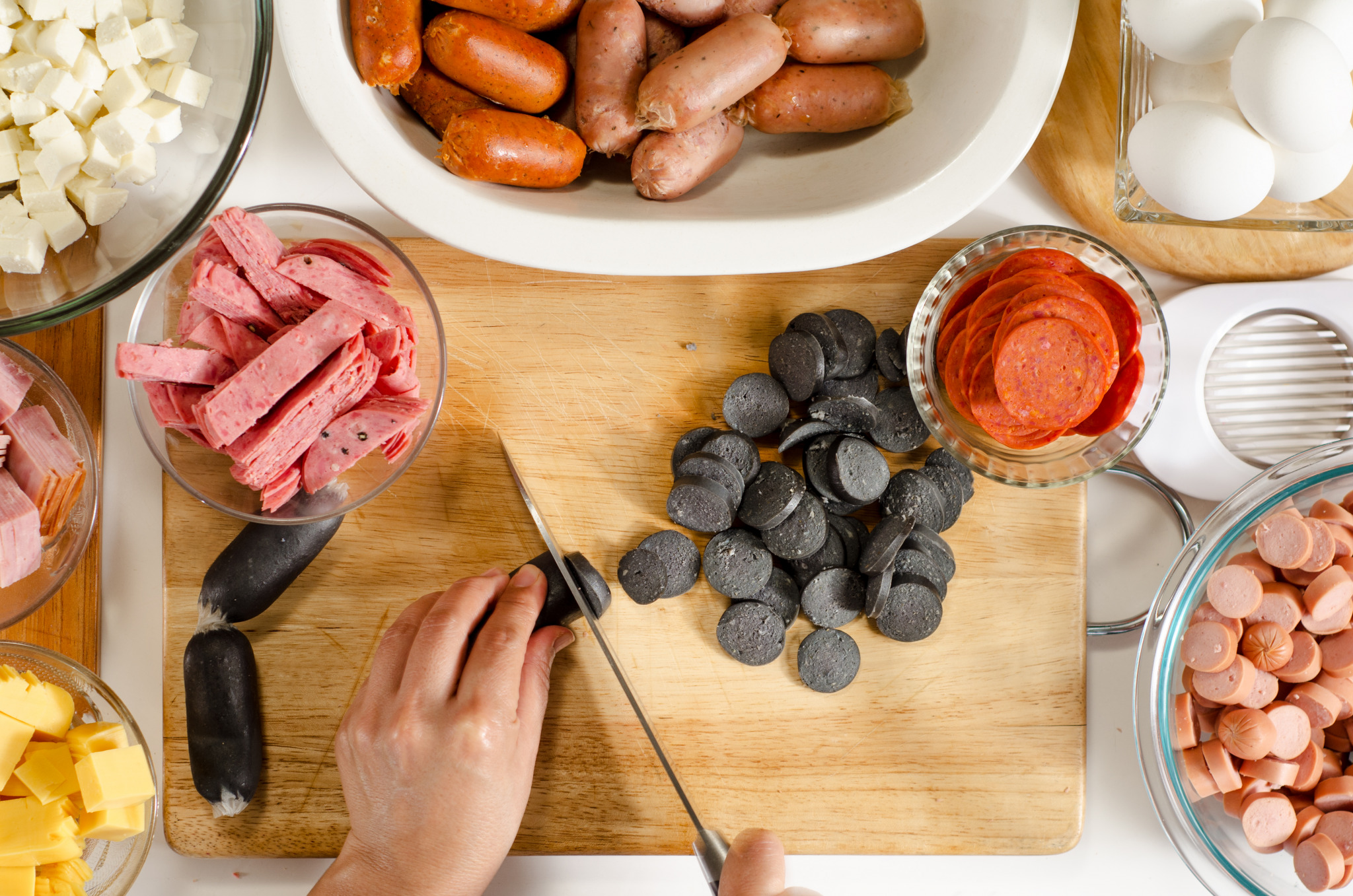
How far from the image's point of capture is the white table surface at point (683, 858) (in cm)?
140

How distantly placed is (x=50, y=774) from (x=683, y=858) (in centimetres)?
93

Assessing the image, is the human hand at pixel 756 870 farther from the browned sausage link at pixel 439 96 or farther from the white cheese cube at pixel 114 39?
the white cheese cube at pixel 114 39

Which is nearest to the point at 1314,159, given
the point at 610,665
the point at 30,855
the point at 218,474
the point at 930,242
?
the point at 930,242

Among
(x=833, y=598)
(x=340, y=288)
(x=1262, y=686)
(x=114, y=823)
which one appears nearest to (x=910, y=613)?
(x=833, y=598)

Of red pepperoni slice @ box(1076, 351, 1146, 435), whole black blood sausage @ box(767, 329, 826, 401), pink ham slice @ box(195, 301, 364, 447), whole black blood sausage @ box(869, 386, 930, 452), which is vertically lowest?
whole black blood sausage @ box(869, 386, 930, 452)

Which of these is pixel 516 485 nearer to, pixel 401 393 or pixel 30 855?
pixel 401 393

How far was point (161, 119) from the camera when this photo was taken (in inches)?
46.5

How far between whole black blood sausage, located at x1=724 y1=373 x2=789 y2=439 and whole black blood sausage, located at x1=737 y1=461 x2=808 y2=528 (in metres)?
0.07

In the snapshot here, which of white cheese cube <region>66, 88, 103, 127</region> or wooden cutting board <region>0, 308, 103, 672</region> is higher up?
white cheese cube <region>66, 88, 103, 127</region>

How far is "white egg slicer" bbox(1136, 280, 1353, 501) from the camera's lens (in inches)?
54.2

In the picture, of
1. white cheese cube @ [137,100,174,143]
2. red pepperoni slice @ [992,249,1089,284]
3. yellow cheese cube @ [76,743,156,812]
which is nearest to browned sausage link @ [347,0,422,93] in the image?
white cheese cube @ [137,100,174,143]

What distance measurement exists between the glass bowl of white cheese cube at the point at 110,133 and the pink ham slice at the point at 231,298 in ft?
0.37

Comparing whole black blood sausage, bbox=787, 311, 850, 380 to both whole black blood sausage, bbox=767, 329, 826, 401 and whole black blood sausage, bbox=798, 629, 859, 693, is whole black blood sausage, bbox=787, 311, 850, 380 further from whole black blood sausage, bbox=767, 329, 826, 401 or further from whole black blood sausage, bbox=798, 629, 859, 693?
whole black blood sausage, bbox=798, 629, 859, 693

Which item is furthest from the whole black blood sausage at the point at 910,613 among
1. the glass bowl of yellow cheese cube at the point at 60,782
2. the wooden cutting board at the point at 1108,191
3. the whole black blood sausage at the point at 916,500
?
the glass bowl of yellow cheese cube at the point at 60,782
